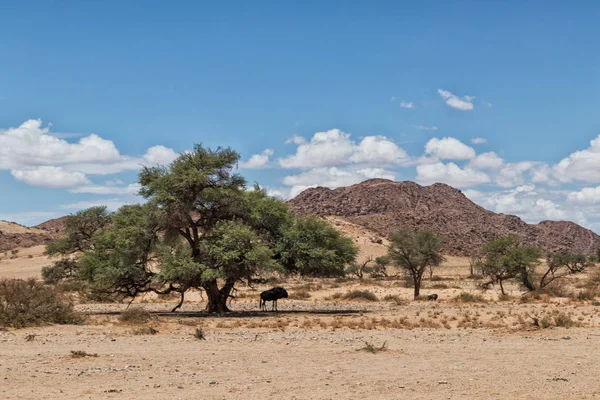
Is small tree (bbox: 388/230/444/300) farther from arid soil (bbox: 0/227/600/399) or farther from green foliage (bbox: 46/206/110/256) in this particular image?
green foliage (bbox: 46/206/110/256)

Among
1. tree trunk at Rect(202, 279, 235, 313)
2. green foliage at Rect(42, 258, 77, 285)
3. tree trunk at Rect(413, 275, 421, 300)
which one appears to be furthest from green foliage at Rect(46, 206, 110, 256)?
tree trunk at Rect(413, 275, 421, 300)

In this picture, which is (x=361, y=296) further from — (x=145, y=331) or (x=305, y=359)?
(x=305, y=359)

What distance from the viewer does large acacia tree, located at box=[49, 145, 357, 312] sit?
104ft

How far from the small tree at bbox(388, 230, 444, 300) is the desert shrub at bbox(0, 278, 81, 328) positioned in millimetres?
26343

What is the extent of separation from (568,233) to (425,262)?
130m

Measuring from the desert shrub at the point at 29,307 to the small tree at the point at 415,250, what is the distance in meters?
26.3

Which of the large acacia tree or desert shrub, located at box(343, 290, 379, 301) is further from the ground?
the large acacia tree

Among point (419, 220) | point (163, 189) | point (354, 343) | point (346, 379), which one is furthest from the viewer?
point (419, 220)

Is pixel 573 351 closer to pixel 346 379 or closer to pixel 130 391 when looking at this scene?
pixel 346 379

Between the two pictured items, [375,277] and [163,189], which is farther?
[375,277]

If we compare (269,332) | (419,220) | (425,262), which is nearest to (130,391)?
(269,332)

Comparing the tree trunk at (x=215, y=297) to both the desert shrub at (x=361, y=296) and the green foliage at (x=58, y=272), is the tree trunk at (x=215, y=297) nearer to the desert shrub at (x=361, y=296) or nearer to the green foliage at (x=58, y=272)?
the desert shrub at (x=361, y=296)

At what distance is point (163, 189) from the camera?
32312 millimetres

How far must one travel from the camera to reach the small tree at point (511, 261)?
161 ft
